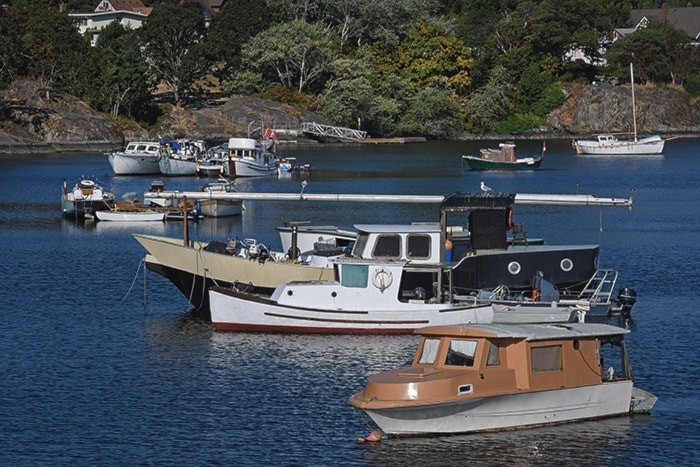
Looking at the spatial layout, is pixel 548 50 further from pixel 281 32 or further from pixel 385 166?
pixel 385 166

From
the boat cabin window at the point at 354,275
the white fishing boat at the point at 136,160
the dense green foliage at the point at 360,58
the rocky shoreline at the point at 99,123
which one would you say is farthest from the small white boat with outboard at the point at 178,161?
the boat cabin window at the point at 354,275

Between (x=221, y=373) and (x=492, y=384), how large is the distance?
10.3m

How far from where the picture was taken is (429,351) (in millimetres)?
29578

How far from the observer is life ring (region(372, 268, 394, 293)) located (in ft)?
131

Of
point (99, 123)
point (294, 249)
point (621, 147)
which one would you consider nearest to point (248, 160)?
point (99, 123)

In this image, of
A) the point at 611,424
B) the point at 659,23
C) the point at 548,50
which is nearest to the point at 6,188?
the point at 611,424

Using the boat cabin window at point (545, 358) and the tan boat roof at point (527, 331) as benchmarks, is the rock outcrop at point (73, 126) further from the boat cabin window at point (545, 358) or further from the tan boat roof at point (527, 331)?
the boat cabin window at point (545, 358)

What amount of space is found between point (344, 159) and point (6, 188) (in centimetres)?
3938

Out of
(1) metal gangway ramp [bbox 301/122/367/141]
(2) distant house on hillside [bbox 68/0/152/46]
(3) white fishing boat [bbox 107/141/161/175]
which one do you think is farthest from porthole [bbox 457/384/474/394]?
(2) distant house on hillside [bbox 68/0/152/46]

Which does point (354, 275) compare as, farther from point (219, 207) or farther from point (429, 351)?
point (219, 207)

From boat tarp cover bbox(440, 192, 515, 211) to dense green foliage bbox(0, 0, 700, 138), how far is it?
104989 millimetres

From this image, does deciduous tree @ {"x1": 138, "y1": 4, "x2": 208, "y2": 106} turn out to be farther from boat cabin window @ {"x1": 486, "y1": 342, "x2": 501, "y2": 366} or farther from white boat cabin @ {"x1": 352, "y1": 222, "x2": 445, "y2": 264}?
boat cabin window @ {"x1": 486, "y1": 342, "x2": 501, "y2": 366}

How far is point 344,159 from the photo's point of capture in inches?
5094

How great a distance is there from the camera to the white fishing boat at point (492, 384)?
28156mm
